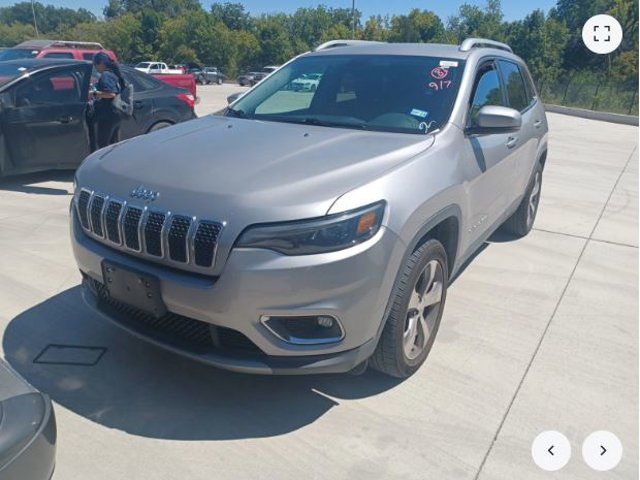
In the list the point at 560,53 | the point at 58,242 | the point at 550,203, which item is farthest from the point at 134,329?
the point at 560,53

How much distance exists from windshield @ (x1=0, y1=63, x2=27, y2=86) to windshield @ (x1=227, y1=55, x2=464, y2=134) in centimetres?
402

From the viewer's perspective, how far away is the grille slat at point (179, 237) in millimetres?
2385

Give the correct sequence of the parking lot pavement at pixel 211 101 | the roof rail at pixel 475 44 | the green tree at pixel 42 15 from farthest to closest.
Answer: the green tree at pixel 42 15
the parking lot pavement at pixel 211 101
the roof rail at pixel 475 44

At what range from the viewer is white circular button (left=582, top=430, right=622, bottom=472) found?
254 cm

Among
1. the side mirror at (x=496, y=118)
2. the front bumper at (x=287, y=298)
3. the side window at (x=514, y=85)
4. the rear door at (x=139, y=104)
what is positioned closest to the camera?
the front bumper at (x=287, y=298)

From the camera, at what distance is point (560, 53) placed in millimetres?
52594

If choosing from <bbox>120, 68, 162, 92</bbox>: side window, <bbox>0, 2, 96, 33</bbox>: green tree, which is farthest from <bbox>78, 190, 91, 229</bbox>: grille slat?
<bbox>0, 2, 96, 33</bbox>: green tree

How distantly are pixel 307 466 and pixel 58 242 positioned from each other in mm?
3533

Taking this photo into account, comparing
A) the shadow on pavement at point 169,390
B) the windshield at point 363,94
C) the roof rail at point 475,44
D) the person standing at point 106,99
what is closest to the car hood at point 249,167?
the windshield at point 363,94

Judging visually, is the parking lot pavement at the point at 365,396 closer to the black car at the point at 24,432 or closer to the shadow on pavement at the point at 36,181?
the black car at the point at 24,432

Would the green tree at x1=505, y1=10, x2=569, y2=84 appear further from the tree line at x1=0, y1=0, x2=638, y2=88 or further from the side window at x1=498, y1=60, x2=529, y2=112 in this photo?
the side window at x1=498, y1=60, x2=529, y2=112

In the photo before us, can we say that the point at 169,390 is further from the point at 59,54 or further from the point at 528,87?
the point at 59,54

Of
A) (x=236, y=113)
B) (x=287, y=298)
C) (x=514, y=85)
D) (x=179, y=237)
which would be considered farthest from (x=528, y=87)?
(x=179, y=237)

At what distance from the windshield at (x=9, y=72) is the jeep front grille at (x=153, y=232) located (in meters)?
4.90
